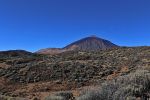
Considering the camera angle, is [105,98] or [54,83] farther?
[54,83]

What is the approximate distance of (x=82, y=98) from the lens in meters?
10.2

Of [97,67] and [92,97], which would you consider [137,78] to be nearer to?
[92,97]

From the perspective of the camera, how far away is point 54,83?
25.9 meters

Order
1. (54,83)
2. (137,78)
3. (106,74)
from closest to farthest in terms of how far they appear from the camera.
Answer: (137,78)
(54,83)
(106,74)

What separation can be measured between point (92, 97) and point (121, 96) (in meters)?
0.97

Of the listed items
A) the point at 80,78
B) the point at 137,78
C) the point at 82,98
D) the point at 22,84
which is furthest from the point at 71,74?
the point at 82,98

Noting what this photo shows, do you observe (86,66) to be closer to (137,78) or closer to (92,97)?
(137,78)

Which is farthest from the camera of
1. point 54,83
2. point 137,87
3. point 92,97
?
point 54,83

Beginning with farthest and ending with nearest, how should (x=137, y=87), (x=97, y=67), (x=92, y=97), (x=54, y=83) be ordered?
1. (x=97, y=67)
2. (x=54, y=83)
3. (x=137, y=87)
4. (x=92, y=97)

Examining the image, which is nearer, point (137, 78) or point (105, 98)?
point (105, 98)

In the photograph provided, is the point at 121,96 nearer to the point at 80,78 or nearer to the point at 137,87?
the point at 137,87

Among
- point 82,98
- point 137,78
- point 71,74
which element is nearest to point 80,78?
point 71,74

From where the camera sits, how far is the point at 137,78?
43.9ft

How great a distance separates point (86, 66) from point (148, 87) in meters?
20.7
